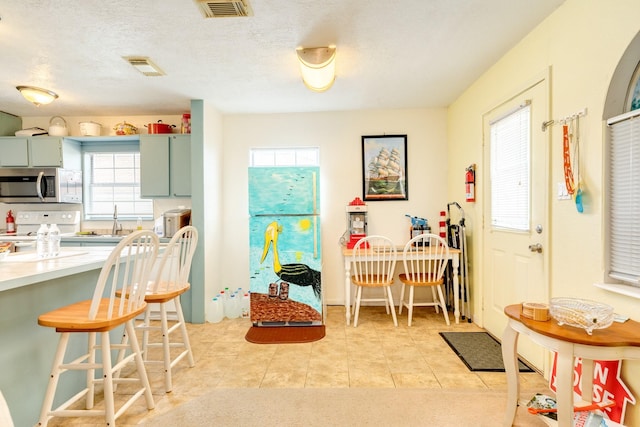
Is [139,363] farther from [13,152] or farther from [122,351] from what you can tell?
[13,152]

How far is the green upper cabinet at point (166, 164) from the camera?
3793 mm

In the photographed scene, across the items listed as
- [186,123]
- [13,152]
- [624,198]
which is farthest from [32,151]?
[624,198]

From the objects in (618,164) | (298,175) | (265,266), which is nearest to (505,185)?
(618,164)

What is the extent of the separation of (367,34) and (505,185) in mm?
1705

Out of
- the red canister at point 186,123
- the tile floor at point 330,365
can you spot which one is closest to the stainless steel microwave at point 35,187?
the red canister at point 186,123

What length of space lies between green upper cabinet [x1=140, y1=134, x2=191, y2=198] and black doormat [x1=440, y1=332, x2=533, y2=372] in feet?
10.9

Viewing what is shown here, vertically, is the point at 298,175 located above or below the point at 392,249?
above

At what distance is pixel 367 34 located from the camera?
90.1 inches

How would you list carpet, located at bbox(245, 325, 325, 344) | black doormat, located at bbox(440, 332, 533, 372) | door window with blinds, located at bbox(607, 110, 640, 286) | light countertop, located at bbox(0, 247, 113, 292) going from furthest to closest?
carpet, located at bbox(245, 325, 325, 344), black doormat, located at bbox(440, 332, 533, 372), door window with blinds, located at bbox(607, 110, 640, 286), light countertop, located at bbox(0, 247, 113, 292)

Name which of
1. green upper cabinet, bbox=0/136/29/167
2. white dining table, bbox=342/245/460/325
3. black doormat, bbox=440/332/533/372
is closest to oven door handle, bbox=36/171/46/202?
green upper cabinet, bbox=0/136/29/167

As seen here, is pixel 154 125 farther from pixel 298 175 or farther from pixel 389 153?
pixel 389 153

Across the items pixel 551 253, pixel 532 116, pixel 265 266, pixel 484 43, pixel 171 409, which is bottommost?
pixel 171 409

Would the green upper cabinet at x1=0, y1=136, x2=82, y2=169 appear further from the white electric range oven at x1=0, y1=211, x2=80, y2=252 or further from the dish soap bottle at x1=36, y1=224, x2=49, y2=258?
the dish soap bottle at x1=36, y1=224, x2=49, y2=258

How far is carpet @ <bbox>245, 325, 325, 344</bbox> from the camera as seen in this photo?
2.99 m
